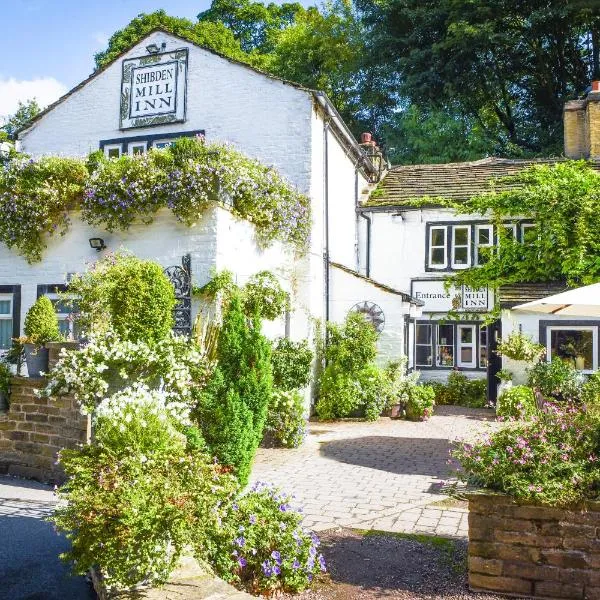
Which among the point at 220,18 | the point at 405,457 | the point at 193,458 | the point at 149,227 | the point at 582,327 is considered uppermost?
the point at 220,18

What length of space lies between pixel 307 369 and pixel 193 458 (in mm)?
→ 8204

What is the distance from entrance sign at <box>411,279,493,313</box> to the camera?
1906 cm

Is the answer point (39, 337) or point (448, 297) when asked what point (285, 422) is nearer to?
point (39, 337)

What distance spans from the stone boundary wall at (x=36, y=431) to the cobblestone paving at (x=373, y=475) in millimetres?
2715

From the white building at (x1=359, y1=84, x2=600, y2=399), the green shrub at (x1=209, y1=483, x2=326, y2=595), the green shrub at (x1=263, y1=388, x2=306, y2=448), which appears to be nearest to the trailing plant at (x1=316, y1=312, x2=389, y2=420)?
the green shrub at (x1=263, y1=388, x2=306, y2=448)

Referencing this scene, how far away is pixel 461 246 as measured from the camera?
19297 mm

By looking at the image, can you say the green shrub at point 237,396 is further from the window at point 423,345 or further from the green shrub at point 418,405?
the window at point 423,345

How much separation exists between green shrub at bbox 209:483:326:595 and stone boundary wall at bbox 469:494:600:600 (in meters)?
1.26

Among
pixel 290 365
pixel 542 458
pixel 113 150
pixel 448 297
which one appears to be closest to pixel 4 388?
pixel 290 365

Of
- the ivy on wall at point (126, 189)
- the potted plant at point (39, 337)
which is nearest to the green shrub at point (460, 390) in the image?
the ivy on wall at point (126, 189)

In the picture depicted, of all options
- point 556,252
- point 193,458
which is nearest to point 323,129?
point 556,252

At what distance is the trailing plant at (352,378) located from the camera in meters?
14.8

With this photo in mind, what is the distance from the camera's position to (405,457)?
34.4ft

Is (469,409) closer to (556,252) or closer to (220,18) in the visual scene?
(556,252)
